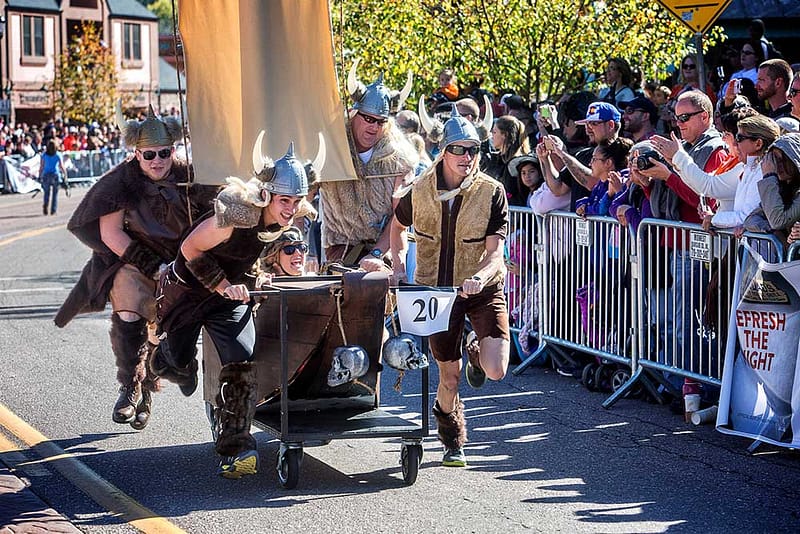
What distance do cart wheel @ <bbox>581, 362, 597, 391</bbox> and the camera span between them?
64.1 inches

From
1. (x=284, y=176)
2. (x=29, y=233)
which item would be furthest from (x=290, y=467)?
(x=29, y=233)

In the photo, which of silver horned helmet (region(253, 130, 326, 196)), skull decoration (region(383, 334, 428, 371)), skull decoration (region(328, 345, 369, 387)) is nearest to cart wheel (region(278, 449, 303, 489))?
skull decoration (region(328, 345, 369, 387))

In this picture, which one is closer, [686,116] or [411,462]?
[411,462]

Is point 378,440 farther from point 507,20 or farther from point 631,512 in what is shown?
point 507,20

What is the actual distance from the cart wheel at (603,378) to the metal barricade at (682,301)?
39 centimetres

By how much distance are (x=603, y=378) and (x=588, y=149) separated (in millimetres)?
2125

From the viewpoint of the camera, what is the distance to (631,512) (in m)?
6.23

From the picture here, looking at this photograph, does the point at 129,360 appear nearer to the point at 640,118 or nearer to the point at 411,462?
the point at 411,462

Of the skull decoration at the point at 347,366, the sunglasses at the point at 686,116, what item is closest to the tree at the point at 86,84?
the sunglasses at the point at 686,116

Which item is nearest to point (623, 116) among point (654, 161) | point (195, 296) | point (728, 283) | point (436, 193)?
point (654, 161)

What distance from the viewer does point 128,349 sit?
322 inches

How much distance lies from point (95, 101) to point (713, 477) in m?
55.5

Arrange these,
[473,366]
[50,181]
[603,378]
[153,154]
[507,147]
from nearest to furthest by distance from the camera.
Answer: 1. [473,366]
2. [153,154]
3. [603,378]
4. [507,147]
5. [50,181]

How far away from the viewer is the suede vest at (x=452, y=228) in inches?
281
